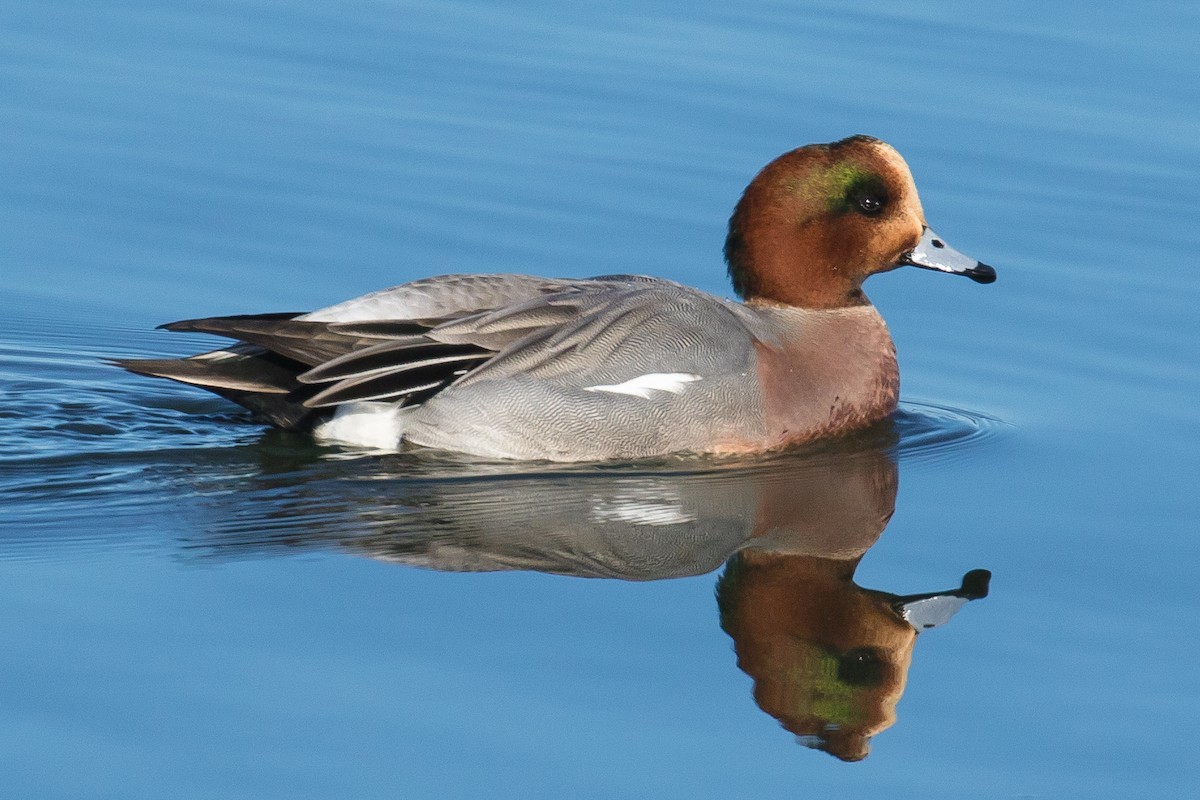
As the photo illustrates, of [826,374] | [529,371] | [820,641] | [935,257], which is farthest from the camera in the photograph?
[935,257]

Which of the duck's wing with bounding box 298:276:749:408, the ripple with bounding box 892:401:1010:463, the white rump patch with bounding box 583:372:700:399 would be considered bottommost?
the ripple with bounding box 892:401:1010:463

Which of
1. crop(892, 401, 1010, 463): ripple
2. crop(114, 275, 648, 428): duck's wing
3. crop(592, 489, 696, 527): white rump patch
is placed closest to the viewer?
crop(592, 489, 696, 527): white rump patch

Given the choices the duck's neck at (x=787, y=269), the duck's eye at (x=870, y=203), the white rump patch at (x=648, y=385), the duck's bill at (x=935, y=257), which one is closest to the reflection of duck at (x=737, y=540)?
the white rump patch at (x=648, y=385)

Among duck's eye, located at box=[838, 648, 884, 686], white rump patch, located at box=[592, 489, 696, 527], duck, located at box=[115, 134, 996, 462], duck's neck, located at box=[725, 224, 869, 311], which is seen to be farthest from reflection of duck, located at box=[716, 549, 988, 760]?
duck's neck, located at box=[725, 224, 869, 311]

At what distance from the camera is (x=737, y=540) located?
6.44 meters

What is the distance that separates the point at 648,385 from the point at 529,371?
428mm

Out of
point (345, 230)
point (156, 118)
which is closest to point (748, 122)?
point (345, 230)

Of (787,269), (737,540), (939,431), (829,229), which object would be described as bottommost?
(737,540)

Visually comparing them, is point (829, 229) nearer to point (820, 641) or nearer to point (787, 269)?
point (787, 269)

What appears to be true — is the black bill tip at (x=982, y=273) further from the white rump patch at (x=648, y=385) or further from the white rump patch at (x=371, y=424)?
the white rump patch at (x=371, y=424)

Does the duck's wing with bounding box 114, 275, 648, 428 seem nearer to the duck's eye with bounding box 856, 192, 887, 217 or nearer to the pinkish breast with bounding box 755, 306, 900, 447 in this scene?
the pinkish breast with bounding box 755, 306, 900, 447

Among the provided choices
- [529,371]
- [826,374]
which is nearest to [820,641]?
[529,371]

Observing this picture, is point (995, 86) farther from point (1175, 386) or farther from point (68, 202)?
point (68, 202)

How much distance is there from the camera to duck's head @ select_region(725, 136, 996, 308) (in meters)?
7.69
